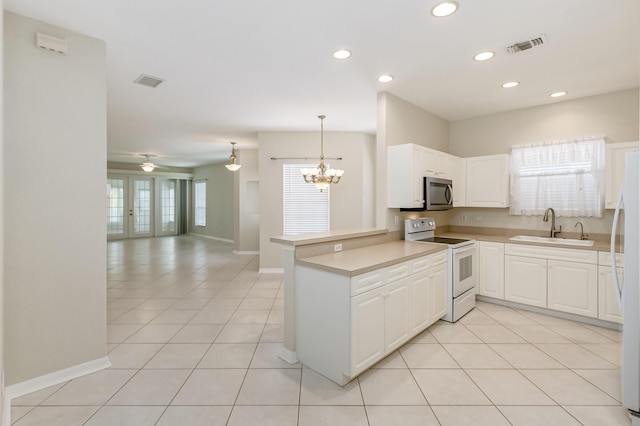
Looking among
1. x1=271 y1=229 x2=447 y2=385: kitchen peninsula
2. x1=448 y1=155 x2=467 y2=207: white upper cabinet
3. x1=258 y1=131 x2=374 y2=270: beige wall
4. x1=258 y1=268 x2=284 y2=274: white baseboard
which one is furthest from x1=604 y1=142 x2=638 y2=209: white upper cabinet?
x1=258 y1=268 x2=284 y2=274: white baseboard

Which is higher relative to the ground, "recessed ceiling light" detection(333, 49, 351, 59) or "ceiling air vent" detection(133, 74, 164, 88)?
"ceiling air vent" detection(133, 74, 164, 88)

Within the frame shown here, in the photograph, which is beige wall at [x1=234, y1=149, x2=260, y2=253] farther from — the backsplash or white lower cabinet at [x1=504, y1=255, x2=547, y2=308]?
white lower cabinet at [x1=504, y1=255, x2=547, y2=308]

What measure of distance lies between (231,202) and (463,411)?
926cm

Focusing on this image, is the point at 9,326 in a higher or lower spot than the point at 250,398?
higher

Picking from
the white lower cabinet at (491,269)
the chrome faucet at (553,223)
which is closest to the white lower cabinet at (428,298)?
the white lower cabinet at (491,269)

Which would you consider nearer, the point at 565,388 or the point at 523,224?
the point at 565,388

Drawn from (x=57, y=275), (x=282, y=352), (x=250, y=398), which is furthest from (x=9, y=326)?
(x=282, y=352)

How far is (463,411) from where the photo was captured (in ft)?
6.78

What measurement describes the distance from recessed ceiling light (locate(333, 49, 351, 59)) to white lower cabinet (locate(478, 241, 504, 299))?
3.00 metres

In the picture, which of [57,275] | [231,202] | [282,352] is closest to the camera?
[57,275]

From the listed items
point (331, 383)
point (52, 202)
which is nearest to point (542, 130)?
point (331, 383)

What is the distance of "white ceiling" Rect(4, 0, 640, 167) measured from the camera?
7.25 feet

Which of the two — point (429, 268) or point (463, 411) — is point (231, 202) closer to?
point (429, 268)

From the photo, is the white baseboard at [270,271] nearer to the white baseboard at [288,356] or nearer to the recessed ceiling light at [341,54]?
the white baseboard at [288,356]
